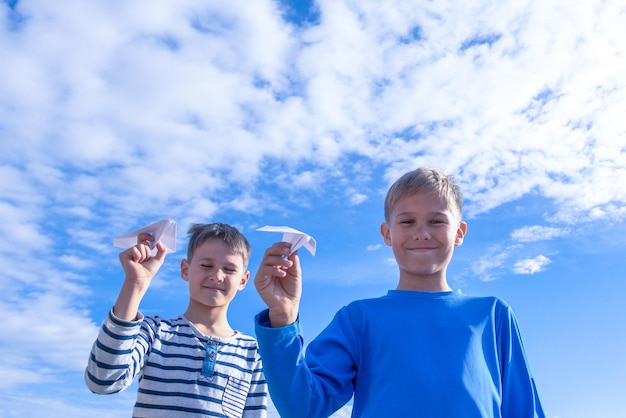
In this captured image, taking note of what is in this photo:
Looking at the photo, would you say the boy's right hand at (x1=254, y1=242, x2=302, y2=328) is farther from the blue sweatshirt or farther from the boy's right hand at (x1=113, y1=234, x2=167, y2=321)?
the boy's right hand at (x1=113, y1=234, x2=167, y2=321)

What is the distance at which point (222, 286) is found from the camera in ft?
18.9

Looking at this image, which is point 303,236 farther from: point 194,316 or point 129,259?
point 194,316

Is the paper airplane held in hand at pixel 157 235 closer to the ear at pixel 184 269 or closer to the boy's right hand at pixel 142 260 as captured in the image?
the boy's right hand at pixel 142 260

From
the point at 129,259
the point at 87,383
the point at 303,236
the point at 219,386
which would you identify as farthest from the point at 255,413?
the point at 303,236

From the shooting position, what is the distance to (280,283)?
3498 mm

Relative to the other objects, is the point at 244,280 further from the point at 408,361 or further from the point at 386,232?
the point at 408,361

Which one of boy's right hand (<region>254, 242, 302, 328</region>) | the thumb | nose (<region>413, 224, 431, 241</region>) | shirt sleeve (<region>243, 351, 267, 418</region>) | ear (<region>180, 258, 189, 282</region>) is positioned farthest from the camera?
ear (<region>180, 258, 189, 282</region>)

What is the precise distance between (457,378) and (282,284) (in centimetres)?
120

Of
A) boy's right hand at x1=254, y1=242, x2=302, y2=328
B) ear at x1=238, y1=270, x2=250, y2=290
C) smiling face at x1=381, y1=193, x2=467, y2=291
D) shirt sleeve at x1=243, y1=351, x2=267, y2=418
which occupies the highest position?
ear at x1=238, y1=270, x2=250, y2=290

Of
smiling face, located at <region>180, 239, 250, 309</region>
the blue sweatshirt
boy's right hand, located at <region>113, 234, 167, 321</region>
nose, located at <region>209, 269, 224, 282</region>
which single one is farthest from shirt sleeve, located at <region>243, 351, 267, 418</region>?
the blue sweatshirt

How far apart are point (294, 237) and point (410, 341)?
1076 millimetres

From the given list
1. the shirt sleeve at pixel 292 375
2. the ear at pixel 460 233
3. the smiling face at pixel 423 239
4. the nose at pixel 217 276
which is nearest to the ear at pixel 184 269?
the nose at pixel 217 276

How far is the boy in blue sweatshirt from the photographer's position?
346cm

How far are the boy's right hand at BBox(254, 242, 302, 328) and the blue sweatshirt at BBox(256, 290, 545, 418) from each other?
0.07m
